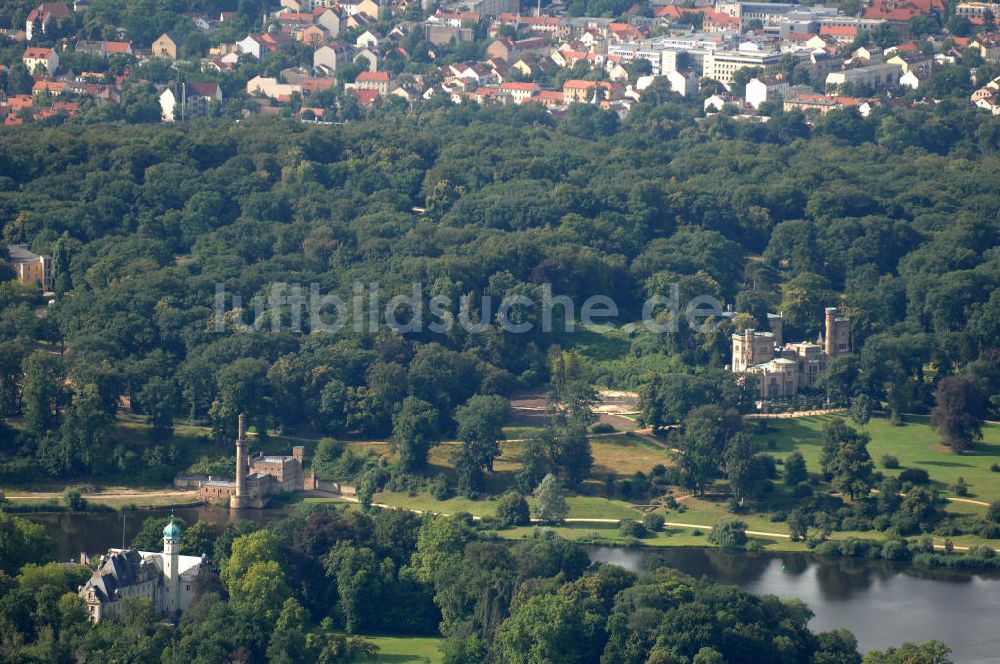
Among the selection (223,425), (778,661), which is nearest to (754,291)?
(223,425)

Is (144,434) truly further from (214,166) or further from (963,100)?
(963,100)

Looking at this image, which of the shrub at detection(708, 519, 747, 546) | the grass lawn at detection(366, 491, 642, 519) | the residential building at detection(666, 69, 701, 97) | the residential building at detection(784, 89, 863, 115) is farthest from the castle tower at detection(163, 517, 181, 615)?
the residential building at detection(666, 69, 701, 97)

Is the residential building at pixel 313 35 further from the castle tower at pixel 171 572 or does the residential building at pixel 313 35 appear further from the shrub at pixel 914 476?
the castle tower at pixel 171 572

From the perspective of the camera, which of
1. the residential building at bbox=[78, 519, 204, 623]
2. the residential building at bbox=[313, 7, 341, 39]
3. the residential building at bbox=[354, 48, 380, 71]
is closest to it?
the residential building at bbox=[78, 519, 204, 623]

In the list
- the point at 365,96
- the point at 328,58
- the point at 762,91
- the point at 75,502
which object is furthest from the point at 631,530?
the point at 328,58

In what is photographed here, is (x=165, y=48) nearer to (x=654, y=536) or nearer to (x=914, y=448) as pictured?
(x=914, y=448)

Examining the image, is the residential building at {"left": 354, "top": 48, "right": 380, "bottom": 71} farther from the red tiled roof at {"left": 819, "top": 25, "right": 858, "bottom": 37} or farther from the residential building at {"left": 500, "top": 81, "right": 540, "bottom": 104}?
the red tiled roof at {"left": 819, "top": 25, "right": 858, "bottom": 37}

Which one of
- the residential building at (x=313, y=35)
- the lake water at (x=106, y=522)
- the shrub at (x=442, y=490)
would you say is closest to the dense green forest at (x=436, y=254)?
the shrub at (x=442, y=490)
